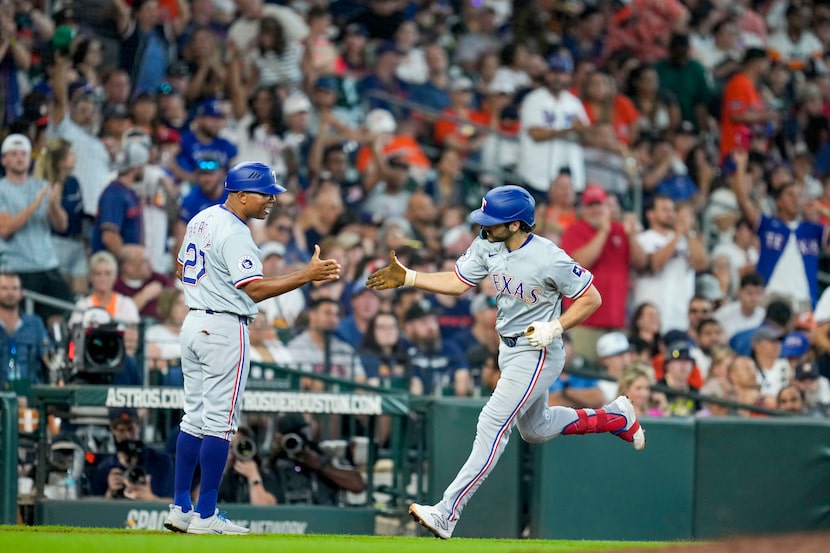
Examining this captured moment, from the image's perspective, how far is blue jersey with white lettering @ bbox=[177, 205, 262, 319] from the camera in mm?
6910

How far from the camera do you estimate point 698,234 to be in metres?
13.9

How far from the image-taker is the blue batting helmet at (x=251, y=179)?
7.09 metres

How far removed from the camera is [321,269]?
270 inches

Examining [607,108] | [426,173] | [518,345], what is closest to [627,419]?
[518,345]

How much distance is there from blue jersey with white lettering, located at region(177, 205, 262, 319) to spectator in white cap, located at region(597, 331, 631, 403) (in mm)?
4355

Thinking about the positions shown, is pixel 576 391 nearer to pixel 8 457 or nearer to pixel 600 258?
pixel 600 258

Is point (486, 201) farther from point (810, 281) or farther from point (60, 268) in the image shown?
point (810, 281)

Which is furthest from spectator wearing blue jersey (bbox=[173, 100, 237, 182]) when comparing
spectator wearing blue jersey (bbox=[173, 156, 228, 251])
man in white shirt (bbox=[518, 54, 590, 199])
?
man in white shirt (bbox=[518, 54, 590, 199])

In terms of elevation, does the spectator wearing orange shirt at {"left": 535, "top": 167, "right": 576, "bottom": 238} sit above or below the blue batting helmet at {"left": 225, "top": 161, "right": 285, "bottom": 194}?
above

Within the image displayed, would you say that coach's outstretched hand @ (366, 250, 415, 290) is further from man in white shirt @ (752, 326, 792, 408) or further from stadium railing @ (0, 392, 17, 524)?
man in white shirt @ (752, 326, 792, 408)

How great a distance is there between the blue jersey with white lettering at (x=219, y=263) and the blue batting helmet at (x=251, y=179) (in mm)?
139

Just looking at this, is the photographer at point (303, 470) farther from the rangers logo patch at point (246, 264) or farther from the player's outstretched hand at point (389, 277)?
the rangers logo patch at point (246, 264)

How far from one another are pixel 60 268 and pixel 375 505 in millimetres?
3159

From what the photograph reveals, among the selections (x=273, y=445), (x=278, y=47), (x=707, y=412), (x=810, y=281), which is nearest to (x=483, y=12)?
(x=278, y=47)
